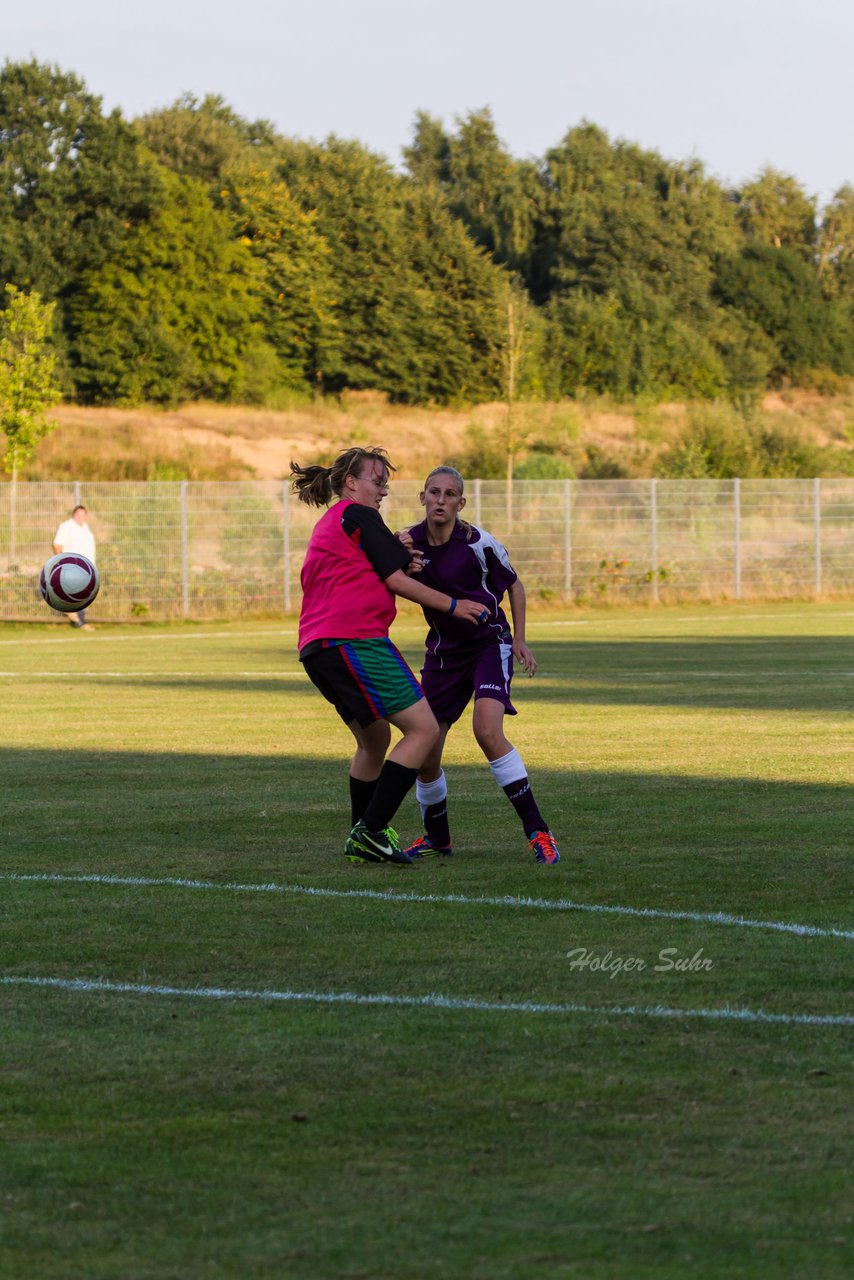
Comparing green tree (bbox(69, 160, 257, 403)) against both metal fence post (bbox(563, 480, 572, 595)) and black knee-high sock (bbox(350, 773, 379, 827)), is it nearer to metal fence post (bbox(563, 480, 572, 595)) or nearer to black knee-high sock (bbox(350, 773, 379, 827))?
metal fence post (bbox(563, 480, 572, 595))

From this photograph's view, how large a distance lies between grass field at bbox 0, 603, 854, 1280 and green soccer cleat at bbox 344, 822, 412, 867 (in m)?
0.22

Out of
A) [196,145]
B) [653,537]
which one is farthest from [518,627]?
[196,145]

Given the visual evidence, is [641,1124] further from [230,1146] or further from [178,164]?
[178,164]

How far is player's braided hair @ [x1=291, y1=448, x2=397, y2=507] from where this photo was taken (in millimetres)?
8531

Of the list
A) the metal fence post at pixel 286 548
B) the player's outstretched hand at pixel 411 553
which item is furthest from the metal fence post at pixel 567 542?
the player's outstretched hand at pixel 411 553

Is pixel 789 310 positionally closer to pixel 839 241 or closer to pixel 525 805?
pixel 839 241

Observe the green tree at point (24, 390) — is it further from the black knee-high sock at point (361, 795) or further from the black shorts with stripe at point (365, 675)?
the black shorts with stripe at point (365, 675)

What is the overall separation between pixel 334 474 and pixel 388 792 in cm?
152

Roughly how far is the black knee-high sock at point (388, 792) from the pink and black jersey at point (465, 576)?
2.27 feet

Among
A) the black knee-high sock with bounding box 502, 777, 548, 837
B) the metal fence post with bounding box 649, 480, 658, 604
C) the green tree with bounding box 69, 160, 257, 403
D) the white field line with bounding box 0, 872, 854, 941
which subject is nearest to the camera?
the white field line with bounding box 0, 872, 854, 941

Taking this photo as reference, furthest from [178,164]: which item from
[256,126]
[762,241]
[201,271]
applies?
[762,241]

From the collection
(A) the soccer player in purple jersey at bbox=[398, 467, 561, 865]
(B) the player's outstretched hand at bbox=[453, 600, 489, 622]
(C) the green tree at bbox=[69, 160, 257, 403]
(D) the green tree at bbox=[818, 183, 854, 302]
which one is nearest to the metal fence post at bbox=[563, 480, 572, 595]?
(C) the green tree at bbox=[69, 160, 257, 403]

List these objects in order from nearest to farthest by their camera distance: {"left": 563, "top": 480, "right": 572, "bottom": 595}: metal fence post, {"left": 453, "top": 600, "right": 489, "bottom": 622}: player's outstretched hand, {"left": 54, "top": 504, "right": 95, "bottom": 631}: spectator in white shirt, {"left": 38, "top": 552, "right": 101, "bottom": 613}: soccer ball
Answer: {"left": 453, "top": 600, "right": 489, "bottom": 622}: player's outstretched hand
{"left": 38, "top": 552, "right": 101, "bottom": 613}: soccer ball
{"left": 54, "top": 504, "right": 95, "bottom": 631}: spectator in white shirt
{"left": 563, "top": 480, "right": 572, "bottom": 595}: metal fence post

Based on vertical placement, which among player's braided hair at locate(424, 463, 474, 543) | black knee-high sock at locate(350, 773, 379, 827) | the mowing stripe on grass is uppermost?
player's braided hair at locate(424, 463, 474, 543)
